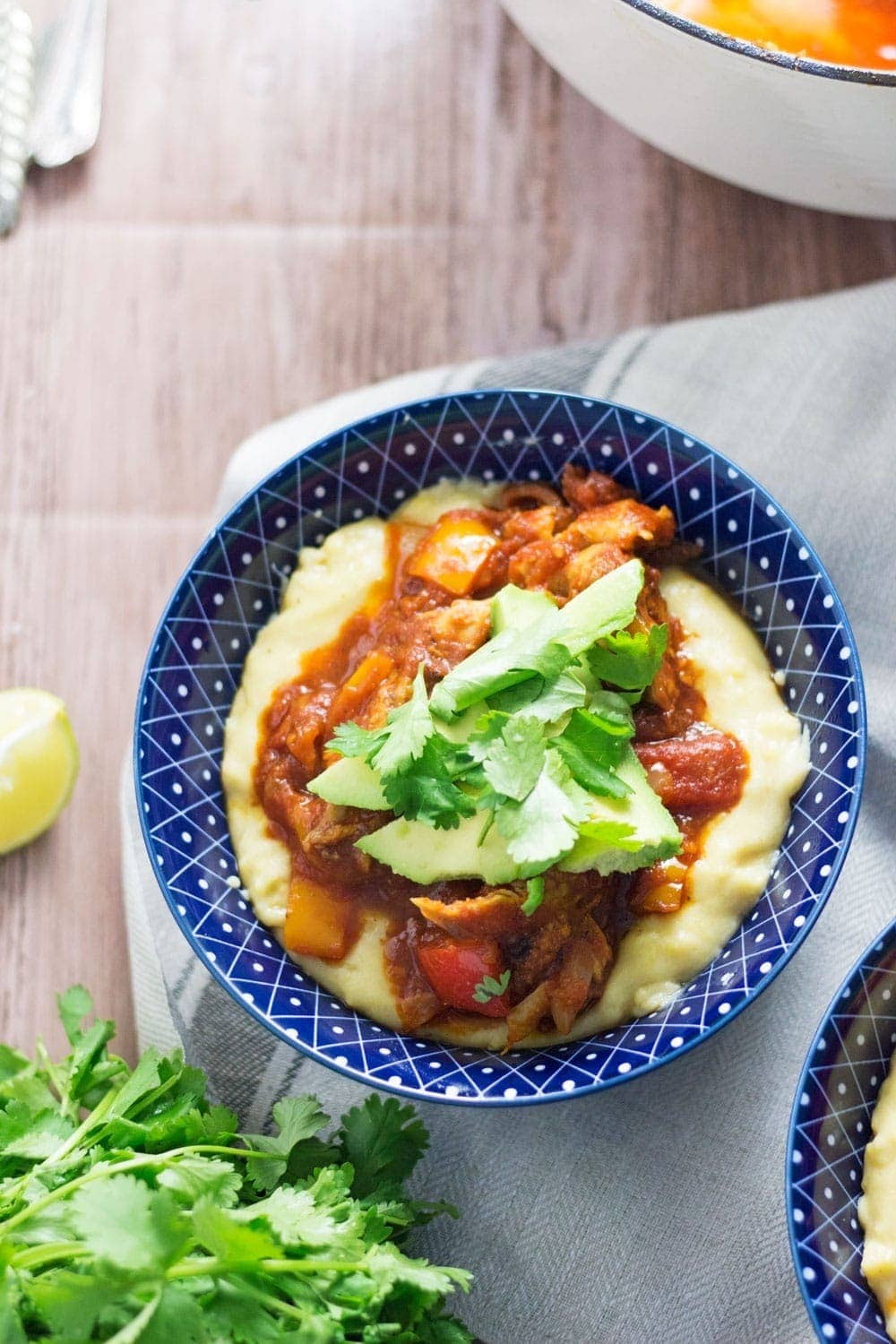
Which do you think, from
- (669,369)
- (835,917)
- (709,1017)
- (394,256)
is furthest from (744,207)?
(709,1017)

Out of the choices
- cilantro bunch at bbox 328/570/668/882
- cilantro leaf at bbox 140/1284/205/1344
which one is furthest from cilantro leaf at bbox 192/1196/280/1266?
cilantro bunch at bbox 328/570/668/882

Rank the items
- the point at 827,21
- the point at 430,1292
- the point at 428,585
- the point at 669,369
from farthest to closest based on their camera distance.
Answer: the point at 669,369, the point at 428,585, the point at 827,21, the point at 430,1292

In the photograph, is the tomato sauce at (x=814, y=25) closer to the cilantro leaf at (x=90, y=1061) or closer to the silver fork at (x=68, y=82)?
the silver fork at (x=68, y=82)

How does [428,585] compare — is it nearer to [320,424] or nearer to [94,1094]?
[320,424]

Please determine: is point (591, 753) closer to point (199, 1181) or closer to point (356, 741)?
point (356, 741)

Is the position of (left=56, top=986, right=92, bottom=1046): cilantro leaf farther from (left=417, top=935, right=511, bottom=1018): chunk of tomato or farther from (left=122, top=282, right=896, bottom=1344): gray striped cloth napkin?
(left=417, top=935, right=511, bottom=1018): chunk of tomato

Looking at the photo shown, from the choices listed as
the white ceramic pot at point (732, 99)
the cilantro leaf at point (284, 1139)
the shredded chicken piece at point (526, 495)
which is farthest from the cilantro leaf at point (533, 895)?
the white ceramic pot at point (732, 99)
